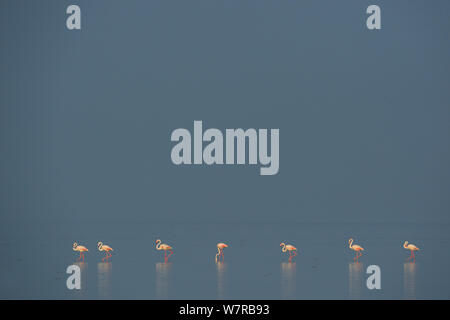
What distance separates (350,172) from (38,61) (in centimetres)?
2417

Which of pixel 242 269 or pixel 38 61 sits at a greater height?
pixel 38 61

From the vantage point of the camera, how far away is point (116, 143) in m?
47.8

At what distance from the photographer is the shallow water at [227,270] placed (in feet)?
39.9

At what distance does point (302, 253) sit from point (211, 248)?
108 inches

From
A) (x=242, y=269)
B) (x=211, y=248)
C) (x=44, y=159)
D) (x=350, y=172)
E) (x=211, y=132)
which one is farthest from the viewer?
(x=44, y=159)

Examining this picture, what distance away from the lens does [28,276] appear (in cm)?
1419

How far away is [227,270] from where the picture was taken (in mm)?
15023

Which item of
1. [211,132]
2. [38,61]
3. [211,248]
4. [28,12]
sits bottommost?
[211,248]

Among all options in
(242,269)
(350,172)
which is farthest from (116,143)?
(242,269)

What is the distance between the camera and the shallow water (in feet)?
39.9
